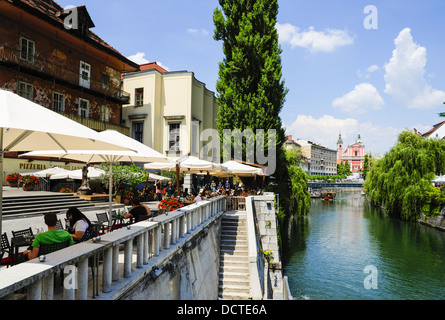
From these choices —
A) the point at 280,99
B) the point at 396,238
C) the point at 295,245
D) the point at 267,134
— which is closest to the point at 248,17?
the point at 280,99

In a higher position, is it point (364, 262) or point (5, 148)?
point (5, 148)

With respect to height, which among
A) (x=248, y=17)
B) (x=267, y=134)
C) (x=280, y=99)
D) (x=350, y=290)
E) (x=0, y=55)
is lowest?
(x=350, y=290)

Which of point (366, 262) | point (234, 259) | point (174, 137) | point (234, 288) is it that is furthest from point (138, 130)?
point (366, 262)

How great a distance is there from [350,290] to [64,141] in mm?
16301

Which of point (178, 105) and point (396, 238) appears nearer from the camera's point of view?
point (396, 238)

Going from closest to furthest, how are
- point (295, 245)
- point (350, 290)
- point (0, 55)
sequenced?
point (350, 290) → point (0, 55) → point (295, 245)

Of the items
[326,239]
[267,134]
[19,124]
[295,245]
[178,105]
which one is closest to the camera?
[19,124]

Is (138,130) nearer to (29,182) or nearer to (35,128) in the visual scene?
(29,182)

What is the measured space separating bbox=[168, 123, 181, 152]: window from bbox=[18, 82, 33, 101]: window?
39.8ft

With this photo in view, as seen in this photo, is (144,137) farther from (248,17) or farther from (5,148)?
(5,148)

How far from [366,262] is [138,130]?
23386 millimetres

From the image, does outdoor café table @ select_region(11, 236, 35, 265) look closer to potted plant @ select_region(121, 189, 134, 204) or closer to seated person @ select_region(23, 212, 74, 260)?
seated person @ select_region(23, 212, 74, 260)

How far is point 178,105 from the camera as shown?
28.8 metres

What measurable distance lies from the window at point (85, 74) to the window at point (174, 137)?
8365 mm
